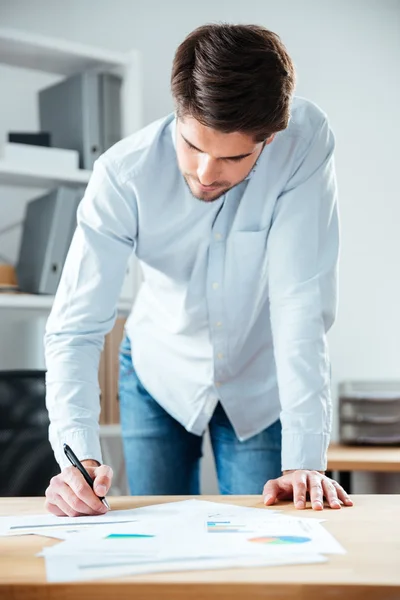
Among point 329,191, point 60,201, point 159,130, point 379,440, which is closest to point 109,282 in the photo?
point 159,130

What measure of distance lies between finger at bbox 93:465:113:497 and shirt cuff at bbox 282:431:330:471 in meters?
0.31

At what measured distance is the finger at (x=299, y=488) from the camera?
121 centimetres

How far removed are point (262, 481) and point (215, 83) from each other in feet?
2.72

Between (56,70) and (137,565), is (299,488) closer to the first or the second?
(137,565)

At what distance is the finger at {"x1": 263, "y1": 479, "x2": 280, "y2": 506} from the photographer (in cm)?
123

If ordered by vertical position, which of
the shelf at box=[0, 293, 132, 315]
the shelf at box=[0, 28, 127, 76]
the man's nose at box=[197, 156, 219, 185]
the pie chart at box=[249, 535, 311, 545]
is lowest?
the pie chart at box=[249, 535, 311, 545]

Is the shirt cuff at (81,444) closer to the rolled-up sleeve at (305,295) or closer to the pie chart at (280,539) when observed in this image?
the rolled-up sleeve at (305,295)

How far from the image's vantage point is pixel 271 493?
4.08 ft

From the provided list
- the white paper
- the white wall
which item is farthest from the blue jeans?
the white wall

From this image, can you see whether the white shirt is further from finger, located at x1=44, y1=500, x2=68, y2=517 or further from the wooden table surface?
the wooden table surface

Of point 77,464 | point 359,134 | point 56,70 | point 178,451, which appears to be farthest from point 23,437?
point 359,134

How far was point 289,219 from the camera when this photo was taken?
1465 millimetres

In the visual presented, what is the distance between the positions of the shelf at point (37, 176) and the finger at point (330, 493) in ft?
5.27

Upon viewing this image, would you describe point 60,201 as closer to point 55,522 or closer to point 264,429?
point 264,429
